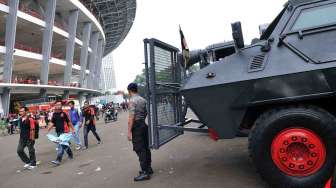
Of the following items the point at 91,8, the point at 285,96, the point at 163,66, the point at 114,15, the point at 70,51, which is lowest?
the point at 285,96

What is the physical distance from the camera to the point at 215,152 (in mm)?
7668

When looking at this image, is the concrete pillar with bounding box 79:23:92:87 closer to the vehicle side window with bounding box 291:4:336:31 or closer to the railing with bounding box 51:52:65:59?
the railing with bounding box 51:52:65:59

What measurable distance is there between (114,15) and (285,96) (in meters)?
56.9

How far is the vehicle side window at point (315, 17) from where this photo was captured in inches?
178

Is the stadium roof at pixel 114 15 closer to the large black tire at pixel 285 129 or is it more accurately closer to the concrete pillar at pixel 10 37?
the concrete pillar at pixel 10 37

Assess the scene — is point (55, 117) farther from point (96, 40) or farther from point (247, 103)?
point (96, 40)

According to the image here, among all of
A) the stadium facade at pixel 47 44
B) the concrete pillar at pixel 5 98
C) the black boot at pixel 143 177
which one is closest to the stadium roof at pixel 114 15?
the stadium facade at pixel 47 44

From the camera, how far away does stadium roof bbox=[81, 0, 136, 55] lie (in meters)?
52.5

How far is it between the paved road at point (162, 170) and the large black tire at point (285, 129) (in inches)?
23.9

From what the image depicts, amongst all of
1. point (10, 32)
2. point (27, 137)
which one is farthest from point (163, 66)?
point (10, 32)

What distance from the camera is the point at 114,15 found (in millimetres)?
58750

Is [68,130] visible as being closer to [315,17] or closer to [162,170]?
[162,170]

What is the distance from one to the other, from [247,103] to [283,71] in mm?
579

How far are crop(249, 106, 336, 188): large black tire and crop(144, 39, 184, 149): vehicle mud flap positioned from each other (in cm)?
171
